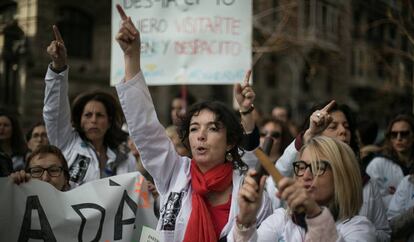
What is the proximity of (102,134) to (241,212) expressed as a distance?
2.26 metres

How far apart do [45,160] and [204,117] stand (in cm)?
109

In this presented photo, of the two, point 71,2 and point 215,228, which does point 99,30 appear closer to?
point 71,2

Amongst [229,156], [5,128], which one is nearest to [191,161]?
[229,156]

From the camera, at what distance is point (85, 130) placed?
13.0ft

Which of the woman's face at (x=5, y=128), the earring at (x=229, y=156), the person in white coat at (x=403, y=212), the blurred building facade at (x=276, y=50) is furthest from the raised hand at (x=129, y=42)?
the woman's face at (x=5, y=128)

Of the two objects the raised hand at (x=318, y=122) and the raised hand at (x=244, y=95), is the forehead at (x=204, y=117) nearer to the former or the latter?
the raised hand at (x=244, y=95)

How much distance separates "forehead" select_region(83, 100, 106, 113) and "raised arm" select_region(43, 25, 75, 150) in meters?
0.27

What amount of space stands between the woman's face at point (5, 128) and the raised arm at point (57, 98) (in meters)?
1.03

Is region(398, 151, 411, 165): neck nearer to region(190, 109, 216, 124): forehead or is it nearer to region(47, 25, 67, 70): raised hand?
region(190, 109, 216, 124): forehead

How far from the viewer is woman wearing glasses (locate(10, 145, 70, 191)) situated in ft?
10.3

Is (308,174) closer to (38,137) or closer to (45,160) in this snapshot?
(45,160)

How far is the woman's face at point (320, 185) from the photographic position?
2215 millimetres

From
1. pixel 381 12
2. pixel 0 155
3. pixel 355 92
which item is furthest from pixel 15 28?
pixel 355 92

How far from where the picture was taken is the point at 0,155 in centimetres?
272
